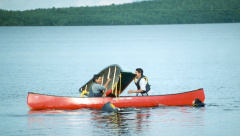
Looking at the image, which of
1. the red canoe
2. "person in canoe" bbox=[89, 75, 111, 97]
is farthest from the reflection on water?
"person in canoe" bbox=[89, 75, 111, 97]

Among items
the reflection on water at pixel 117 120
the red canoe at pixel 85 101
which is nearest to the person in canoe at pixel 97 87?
the red canoe at pixel 85 101

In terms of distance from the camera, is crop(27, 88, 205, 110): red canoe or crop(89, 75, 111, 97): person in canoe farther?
crop(27, 88, 205, 110): red canoe

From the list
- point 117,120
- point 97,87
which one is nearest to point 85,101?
point 97,87

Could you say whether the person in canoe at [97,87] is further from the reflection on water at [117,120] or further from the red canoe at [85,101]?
the reflection on water at [117,120]

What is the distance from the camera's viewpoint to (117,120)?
800 inches

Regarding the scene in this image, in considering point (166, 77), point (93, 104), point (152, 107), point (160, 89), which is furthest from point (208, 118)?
point (166, 77)

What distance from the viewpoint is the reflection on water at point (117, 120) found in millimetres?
18933

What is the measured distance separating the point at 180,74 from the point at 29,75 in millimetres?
9782

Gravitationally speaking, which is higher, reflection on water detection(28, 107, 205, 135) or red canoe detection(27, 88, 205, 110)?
red canoe detection(27, 88, 205, 110)

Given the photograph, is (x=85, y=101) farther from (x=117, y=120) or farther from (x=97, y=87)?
(x=117, y=120)

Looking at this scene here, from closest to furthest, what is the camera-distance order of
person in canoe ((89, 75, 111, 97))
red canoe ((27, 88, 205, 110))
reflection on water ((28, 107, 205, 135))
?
reflection on water ((28, 107, 205, 135)) → person in canoe ((89, 75, 111, 97)) → red canoe ((27, 88, 205, 110))

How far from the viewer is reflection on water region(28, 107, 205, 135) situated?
62.1 ft

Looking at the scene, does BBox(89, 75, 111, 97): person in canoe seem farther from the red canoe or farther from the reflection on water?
the reflection on water

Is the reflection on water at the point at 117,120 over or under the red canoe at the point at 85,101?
under
